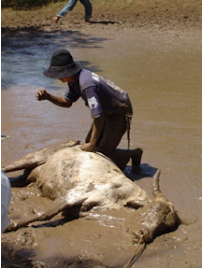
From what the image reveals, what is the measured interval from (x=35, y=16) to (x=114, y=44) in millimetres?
3204

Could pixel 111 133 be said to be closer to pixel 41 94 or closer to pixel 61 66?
pixel 41 94

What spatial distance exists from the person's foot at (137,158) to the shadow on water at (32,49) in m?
2.81

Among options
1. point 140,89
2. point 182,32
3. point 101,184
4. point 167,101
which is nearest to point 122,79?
point 140,89

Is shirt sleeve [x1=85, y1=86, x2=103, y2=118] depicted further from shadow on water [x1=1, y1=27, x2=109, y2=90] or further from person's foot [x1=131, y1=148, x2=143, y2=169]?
shadow on water [x1=1, y1=27, x2=109, y2=90]

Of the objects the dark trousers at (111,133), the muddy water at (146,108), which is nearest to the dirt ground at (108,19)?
the muddy water at (146,108)

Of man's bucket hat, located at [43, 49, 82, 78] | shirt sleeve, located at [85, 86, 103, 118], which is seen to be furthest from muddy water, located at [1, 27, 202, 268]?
shirt sleeve, located at [85, 86, 103, 118]

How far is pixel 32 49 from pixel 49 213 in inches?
244

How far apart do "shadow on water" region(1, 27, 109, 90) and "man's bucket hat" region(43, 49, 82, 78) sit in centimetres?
308

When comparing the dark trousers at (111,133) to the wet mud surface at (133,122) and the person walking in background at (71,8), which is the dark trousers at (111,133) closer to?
the wet mud surface at (133,122)

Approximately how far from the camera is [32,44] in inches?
395

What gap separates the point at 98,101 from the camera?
4594 millimetres

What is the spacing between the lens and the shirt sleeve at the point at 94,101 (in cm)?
457

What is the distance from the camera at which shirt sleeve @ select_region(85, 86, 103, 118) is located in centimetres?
457

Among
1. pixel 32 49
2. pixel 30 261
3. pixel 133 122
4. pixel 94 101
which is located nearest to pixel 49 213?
pixel 30 261
